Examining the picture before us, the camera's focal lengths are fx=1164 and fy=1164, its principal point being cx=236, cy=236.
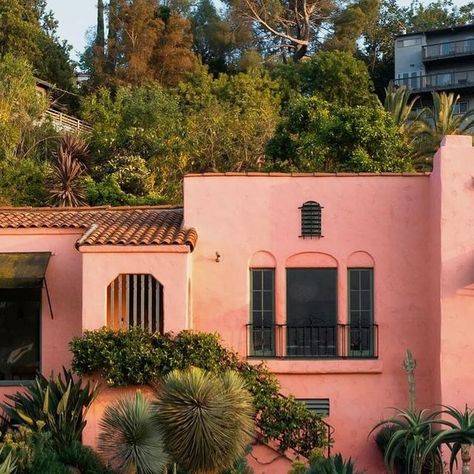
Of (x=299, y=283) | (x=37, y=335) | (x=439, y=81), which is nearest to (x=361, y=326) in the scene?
(x=299, y=283)

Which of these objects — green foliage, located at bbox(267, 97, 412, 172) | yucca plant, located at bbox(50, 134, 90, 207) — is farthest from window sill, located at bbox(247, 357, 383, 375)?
yucca plant, located at bbox(50, 134, 90, 207)

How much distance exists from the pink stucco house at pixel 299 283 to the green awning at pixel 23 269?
3 centimetres

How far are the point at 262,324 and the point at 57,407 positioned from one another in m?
4.31

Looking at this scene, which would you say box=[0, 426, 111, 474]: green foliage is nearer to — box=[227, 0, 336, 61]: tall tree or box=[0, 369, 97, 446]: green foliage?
box=[0, 369, 97, 446]: green foliage

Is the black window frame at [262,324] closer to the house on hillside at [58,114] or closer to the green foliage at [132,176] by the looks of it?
the green foliage at [132,176]

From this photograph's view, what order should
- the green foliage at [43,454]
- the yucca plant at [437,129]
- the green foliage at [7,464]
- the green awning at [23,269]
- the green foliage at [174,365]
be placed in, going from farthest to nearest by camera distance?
the yucca plant at [437,129] → the green awning at [23,269] → the green foliage at [174,365] → the green foliage at [43,454] → the green foliage at [7,464]

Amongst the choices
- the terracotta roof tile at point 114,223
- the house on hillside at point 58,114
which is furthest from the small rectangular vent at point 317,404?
the house on hillside at point 58,114

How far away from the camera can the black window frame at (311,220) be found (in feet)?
71.8

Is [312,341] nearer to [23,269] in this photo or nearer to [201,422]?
[23,269]

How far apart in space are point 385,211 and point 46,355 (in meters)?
6.91

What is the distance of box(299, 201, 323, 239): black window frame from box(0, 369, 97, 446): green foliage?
196 inches

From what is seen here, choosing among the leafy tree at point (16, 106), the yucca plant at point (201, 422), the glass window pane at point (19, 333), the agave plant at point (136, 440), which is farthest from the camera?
the leafy tree at point (16, 106)

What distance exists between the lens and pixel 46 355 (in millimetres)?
21828

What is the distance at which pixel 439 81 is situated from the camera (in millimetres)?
65875
